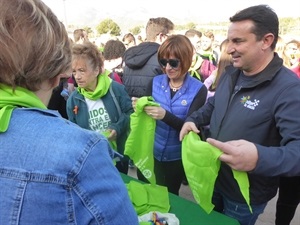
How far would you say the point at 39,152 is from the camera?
26.9 inches

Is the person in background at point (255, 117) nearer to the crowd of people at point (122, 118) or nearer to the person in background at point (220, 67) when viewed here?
the crowd of people at point (122, 118)

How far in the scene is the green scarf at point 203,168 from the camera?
5.06 ft

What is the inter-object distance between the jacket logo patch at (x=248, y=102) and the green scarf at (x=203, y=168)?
36 centimetres

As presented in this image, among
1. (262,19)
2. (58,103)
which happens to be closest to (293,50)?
(262,19)

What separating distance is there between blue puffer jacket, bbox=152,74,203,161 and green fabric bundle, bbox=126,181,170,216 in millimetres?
473

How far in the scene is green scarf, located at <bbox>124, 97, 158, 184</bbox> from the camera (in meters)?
2.09

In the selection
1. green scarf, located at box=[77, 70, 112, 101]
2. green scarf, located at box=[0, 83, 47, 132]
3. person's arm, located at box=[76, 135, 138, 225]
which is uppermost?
green scarf, located at box=[0, 83, 47, 132]

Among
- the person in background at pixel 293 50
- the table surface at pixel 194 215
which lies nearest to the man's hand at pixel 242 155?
the table surface at pixel 194 215

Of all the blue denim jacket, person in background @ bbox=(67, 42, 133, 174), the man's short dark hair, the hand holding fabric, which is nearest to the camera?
the blue denim jacket

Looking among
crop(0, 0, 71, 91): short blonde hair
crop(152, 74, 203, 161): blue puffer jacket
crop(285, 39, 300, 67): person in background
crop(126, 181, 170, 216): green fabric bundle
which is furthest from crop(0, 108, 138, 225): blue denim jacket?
crop(285, 39, 300, 67): person in background

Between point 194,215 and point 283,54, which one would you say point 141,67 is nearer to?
point 194,215

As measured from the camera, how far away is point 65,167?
27.0 inches

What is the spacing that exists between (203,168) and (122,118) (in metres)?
1.12

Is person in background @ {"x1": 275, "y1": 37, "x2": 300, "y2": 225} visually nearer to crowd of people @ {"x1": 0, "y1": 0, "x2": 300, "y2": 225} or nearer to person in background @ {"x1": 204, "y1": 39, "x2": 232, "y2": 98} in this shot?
crowd of people @ {"x1": 0, "y1": 0, "x2": 300, "y2": 225}
